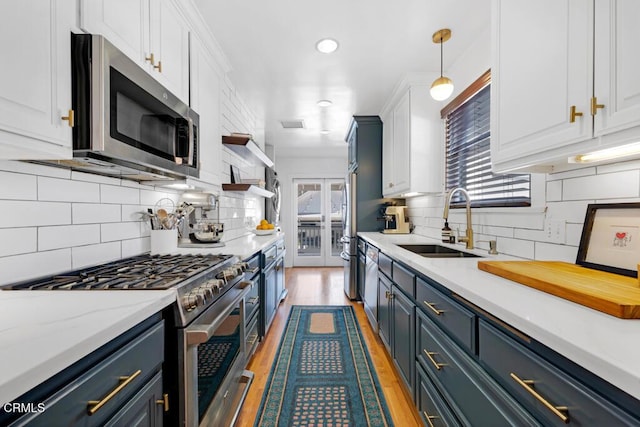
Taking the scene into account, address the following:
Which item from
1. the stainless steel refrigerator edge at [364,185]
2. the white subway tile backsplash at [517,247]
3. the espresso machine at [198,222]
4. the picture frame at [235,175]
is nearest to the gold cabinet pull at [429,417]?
the white subway tile backsplash at [517,247]

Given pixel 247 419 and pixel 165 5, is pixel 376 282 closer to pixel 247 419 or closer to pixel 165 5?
pixel 247 419

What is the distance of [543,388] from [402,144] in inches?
105

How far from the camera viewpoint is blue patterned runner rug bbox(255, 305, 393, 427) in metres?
1.69

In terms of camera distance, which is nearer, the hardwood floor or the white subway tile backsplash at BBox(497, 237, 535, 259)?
the white subway tile backsplash at BBox(497, 237, 535, 259)

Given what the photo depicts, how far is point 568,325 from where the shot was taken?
675 millimetres

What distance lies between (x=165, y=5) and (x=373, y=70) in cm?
173

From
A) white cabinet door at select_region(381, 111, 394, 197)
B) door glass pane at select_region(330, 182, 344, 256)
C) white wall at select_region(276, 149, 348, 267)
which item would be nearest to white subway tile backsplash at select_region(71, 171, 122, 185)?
white cabinet door at select_region(381, 111, 394, 197)

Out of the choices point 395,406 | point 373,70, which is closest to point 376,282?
point 395,406

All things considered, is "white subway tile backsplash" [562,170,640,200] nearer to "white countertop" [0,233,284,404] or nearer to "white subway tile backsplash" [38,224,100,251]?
"white countertop" [0,233,284,404]

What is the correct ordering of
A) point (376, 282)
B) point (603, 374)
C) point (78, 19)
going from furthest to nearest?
point (376, 282)
point (78, 19)
point (603, 374)

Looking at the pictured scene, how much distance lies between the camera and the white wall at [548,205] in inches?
45.2

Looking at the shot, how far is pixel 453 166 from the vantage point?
8.68 ft

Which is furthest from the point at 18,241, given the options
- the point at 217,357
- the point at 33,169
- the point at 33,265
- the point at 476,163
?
the point at 476,163

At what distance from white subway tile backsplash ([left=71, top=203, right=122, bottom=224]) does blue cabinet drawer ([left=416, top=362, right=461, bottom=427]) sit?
179 cm
